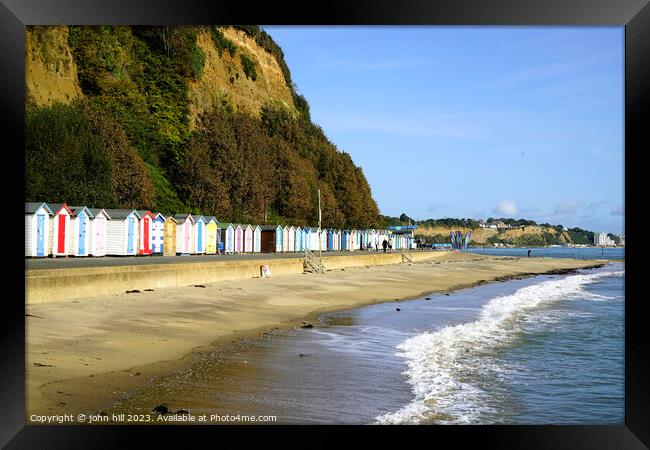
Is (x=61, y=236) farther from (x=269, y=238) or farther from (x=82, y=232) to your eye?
(x=269, y=238)

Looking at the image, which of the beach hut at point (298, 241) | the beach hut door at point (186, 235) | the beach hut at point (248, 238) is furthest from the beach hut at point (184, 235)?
the beach hut at point (298, 241)

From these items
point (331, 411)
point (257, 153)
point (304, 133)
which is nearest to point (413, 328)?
point (331, 411)

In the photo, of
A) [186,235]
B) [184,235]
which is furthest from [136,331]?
[186,235]

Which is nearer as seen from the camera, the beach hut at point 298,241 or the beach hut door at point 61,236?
the beach hut door at point 61,236

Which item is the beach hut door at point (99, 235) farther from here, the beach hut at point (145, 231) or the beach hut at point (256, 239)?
the beach hut at point (256, 239)

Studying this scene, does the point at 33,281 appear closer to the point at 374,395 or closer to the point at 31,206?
the point at 374,395

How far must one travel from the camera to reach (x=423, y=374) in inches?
420

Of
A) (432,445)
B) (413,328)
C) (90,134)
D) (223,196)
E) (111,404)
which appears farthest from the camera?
(223,196)

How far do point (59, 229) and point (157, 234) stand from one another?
7278mm

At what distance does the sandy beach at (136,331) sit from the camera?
26.6ft

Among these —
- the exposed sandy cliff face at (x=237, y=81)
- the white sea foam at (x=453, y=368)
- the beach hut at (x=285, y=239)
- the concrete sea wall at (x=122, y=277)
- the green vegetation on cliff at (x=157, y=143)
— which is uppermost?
the exposed sandy cliff face at (x=237, y=81)
